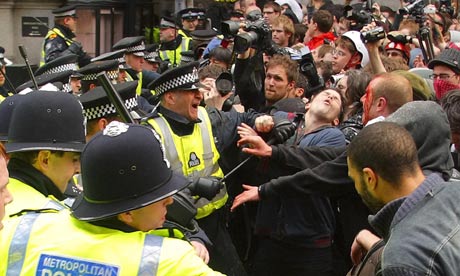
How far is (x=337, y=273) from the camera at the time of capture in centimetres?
623

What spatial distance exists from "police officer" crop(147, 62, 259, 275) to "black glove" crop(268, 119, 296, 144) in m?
0.45

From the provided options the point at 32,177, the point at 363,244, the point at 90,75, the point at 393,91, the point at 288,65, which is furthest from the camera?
the point at 90,75

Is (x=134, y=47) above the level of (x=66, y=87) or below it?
below

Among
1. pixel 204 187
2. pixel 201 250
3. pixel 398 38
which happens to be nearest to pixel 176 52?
pixel 398 38

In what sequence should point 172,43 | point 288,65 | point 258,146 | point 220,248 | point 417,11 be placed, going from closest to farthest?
point 258,146 < point 220,248 < point 288,65 < point 417,11 < point 172,43

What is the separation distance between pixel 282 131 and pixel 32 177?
91.4 inches

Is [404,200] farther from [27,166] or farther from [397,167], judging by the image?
[27,166]

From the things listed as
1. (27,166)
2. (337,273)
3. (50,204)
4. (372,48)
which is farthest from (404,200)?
(372,48)

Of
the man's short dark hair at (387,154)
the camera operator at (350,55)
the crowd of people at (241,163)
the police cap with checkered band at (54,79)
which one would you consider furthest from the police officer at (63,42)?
the man's short dark hair at (387,154)

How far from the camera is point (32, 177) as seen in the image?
3.80m

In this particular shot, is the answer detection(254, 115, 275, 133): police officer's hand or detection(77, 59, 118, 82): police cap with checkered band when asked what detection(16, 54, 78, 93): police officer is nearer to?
detection(77, 59, 118, 82): police cap with checkered band

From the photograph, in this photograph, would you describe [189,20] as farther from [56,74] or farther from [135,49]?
[56,74]

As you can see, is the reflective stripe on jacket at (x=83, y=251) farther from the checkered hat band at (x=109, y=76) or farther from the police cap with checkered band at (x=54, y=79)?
the checkered hat band at (x=109, y=76)

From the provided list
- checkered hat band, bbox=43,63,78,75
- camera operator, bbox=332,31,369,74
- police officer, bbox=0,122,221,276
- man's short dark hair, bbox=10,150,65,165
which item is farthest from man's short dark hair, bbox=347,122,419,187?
camera operator, bbox=332,31,369,74
